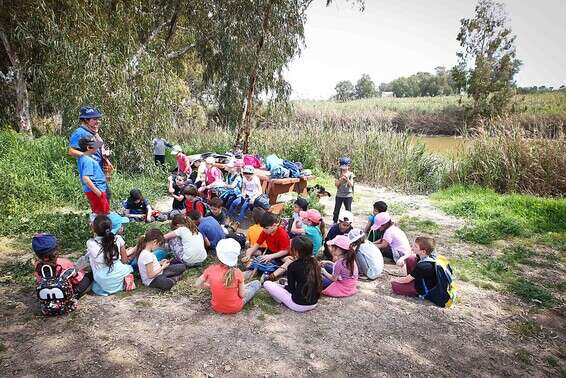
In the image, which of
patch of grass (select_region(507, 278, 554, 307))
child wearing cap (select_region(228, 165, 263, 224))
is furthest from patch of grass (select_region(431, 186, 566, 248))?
child wearing cap (select_region(228, 165, 263, 224))

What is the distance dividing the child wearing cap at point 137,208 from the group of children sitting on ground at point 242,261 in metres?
1.53

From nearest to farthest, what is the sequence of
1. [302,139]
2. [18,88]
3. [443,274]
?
[443,274] → [18,88] → [302,139]

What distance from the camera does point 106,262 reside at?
4094mm

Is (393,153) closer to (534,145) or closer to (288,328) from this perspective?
(534,145)

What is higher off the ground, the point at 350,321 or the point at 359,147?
the point at 359,147

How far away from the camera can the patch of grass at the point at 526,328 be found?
3848mm

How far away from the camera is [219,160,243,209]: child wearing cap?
6.99 m

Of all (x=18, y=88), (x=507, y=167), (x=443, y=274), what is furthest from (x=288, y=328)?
(x=18, y=88)

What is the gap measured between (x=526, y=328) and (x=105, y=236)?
15.1 feet

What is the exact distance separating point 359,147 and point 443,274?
7.80 metres

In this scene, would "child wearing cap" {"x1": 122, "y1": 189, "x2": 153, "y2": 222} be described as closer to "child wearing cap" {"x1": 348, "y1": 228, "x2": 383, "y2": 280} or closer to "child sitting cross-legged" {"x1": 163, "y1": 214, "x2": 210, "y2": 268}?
"child sitting cross-legged" {"x1": 163, "y1": 214, "x2": 210, "y2": 268}

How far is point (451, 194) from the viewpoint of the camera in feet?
31.2

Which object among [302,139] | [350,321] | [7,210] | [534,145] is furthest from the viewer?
[302,139]

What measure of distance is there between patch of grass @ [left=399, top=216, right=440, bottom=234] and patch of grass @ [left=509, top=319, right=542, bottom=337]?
3005 mm
